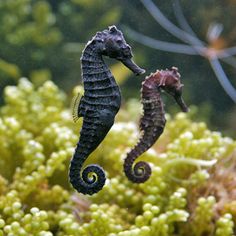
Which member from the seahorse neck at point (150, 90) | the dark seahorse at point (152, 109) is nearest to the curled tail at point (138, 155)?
the dark seahorse at point (152, 109)

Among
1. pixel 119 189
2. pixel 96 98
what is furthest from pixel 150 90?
pixel 119 189

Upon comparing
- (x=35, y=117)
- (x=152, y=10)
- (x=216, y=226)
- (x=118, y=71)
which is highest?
(x=152, y=10)

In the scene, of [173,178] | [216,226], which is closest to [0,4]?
[173,178]

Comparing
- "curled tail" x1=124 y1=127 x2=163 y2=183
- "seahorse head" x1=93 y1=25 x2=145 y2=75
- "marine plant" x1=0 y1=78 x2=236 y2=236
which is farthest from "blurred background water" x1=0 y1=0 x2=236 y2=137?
"seahorse head" x1=93 y1=25 x2=145 y2=75

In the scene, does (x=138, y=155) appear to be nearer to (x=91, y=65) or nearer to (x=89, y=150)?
(x=89, y=150)

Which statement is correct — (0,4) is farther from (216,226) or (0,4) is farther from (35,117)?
(216,226)

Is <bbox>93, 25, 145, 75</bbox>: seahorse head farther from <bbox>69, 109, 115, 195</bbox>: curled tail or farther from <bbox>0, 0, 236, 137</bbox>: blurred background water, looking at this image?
<bbox>0, 0, 236, 137</bbox>: blurred background water

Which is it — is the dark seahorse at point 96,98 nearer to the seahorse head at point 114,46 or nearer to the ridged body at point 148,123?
the seahorse head at point 114,46
